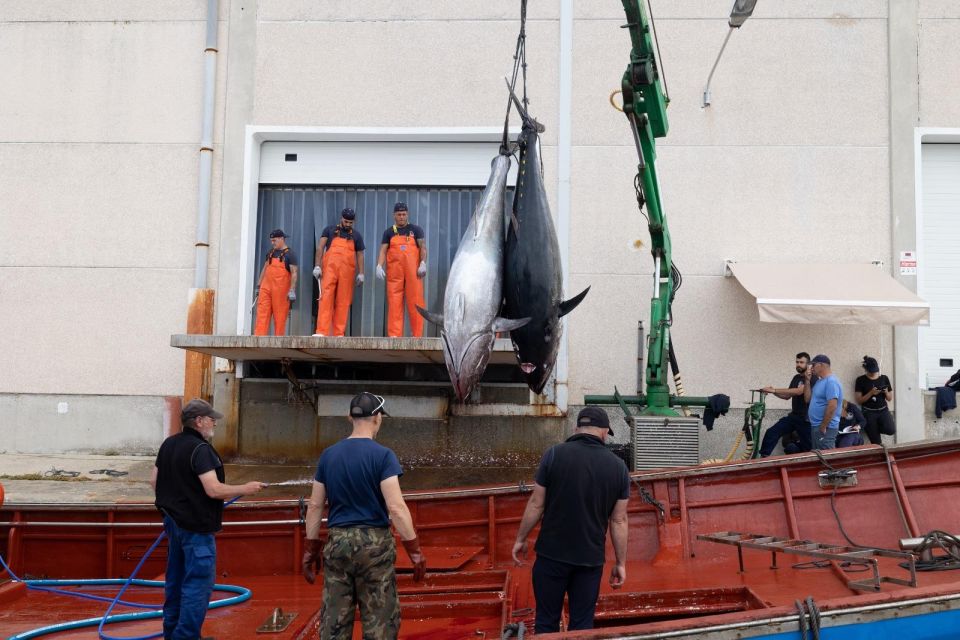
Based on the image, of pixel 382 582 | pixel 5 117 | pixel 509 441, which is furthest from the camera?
pixel 5 117

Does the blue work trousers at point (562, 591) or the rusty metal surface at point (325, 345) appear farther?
the rusty metal surface at point (325, 345)

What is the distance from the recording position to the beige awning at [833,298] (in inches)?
348

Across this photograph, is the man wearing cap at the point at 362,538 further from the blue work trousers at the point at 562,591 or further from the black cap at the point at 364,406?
the blue work trousers at the point at 562,591

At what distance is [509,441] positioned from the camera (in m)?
10.1

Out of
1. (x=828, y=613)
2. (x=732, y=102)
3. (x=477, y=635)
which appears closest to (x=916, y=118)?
(x=732, y=102)

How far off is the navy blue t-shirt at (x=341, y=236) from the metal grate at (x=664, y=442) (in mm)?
4360

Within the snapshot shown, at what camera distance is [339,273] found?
9602mm

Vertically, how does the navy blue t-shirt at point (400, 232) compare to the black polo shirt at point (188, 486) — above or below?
above

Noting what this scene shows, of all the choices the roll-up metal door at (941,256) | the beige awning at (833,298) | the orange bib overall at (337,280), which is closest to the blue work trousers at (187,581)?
the orange bib overall at (337,280)

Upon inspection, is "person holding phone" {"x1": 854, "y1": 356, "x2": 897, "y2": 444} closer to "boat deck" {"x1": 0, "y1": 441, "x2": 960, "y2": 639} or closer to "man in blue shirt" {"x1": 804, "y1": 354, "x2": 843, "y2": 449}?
"man in blue shirt" {"x1": 804, "y1": 354, "x2": 843, "y2": 449}

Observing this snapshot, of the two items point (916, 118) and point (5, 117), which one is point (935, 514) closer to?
point (916, 118)

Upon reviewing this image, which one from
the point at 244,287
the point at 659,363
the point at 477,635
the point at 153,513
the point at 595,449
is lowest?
the point at 477,635

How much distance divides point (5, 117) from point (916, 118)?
42.1 ft

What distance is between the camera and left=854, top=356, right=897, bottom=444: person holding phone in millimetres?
9266
